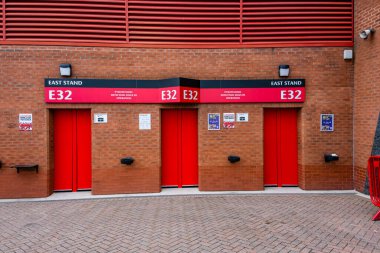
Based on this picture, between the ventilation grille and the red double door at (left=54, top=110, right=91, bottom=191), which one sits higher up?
the ventilation grille

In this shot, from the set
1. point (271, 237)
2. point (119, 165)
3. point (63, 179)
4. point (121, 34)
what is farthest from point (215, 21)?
point (63, 179)

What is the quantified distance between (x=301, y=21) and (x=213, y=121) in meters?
4.19

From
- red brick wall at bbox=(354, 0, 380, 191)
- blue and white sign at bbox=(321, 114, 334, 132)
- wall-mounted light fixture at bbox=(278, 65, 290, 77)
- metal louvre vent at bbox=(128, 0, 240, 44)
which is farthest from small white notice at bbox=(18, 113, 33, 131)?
red brick wall at bbox=(354, 0, 380, 191)

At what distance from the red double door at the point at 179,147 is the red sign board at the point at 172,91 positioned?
2.35 ft

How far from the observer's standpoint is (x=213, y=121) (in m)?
7.53

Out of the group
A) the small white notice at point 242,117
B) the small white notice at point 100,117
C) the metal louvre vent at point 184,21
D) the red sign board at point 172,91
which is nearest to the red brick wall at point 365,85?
the red sign board at point 172,91

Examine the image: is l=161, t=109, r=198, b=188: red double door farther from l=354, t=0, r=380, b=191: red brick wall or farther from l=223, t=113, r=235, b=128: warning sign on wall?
l=354, t=0, r=380, b=191: red brick wall

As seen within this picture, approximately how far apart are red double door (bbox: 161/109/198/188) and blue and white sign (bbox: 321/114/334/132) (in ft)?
12.9

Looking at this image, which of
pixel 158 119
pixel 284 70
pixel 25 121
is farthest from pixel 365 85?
pixel 25 121

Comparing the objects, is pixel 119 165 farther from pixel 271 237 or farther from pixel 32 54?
pixel 271 237

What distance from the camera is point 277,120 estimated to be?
26.0ft

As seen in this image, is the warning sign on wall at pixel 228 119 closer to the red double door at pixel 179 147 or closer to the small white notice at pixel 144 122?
the red double door at pixel 179 147

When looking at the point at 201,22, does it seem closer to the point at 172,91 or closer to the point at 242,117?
the point at 172,91

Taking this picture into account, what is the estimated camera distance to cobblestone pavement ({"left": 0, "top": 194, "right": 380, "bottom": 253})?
420cm
